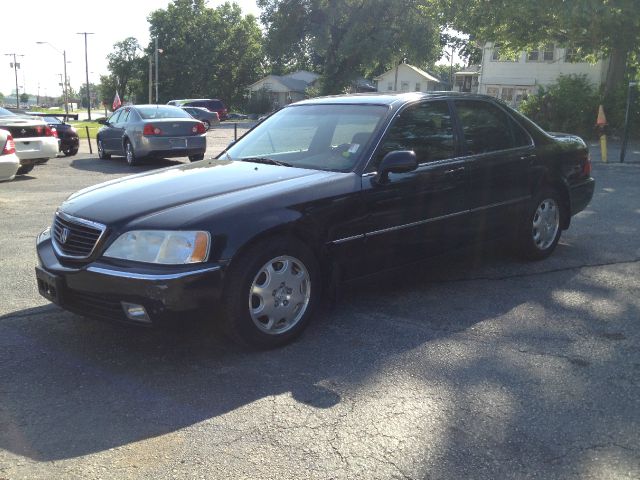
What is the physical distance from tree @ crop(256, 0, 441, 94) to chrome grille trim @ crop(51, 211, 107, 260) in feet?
154

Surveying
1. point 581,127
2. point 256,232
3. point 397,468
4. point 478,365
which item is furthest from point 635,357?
point 581,127

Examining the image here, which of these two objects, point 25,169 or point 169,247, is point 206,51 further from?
point 169,247

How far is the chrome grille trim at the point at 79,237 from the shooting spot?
3770 millimetres

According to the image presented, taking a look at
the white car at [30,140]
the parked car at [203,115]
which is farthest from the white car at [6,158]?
the parked car at [203,115]

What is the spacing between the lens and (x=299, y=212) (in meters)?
4.00

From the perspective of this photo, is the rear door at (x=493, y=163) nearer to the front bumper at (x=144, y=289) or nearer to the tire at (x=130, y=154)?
the front bumper at (x=144, y=289)

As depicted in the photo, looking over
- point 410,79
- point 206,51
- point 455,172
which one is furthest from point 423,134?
point 206,51

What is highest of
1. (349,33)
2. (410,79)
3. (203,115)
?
(349,33)

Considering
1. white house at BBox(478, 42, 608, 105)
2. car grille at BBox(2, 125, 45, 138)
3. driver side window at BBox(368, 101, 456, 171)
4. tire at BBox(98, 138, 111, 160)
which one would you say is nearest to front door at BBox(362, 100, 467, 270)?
driver side window at BBox(368, 101, 456, 171)

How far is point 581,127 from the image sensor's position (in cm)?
2231

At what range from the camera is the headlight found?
3.59 meters

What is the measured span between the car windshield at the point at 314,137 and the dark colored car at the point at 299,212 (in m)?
0.01

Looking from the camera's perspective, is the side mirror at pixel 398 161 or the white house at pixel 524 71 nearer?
the side mirror at pixel 398 161

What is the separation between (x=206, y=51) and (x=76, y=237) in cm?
7099
